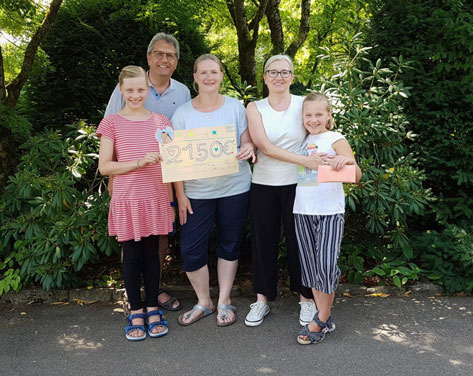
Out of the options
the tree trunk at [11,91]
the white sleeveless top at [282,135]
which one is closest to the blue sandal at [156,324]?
the white sleeveless top at [282,135]

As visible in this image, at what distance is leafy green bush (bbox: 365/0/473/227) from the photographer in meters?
4.87

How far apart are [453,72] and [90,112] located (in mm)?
4488

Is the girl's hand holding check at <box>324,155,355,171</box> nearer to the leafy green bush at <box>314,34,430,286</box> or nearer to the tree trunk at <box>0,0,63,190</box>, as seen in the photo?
the leafy green bush at <box>314,34,430,286</box>

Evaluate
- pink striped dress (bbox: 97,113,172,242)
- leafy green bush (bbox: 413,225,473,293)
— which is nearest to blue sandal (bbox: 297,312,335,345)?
pink striped dress (bbox: 97,113,172,242)

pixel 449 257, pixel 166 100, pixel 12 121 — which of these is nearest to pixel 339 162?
pixel 166 100

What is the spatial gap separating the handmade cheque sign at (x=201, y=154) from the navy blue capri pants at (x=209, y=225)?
0.94 ft

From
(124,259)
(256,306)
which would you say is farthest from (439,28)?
(124,259)

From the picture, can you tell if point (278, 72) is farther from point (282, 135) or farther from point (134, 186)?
point (134, 186)

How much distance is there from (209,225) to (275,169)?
0.75m

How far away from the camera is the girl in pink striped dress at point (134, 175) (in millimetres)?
3422

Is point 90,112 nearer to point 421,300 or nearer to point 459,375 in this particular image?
point 421,300

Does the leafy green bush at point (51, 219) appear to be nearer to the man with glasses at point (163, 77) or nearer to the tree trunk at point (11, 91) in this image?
the tree trunk at point (11, 91)

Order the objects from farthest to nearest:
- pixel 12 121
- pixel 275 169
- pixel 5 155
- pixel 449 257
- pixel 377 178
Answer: pixel 5 155 → pixel 449 257 → pixel 12 121 → pixel 377 178 → pixel 275 169

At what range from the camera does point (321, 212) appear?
3.34 metres
